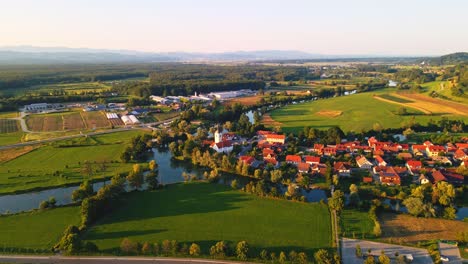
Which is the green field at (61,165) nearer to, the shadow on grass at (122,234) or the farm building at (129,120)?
the farm building at (129,120)

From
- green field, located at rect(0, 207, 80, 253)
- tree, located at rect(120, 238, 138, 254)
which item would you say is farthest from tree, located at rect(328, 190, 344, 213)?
green field, located at rect(0, 207, 80, 253)

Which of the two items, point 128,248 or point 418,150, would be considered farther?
point 418,150

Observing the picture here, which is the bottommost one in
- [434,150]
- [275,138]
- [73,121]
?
[73,121]

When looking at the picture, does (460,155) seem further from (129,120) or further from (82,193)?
(129,120)

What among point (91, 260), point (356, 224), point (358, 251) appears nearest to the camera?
point (91, 260)

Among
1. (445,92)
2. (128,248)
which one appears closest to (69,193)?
(128,248)

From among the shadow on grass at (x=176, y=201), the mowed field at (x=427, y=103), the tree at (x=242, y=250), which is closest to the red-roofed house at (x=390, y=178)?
the shadow on grass at (x=176, y=201)
